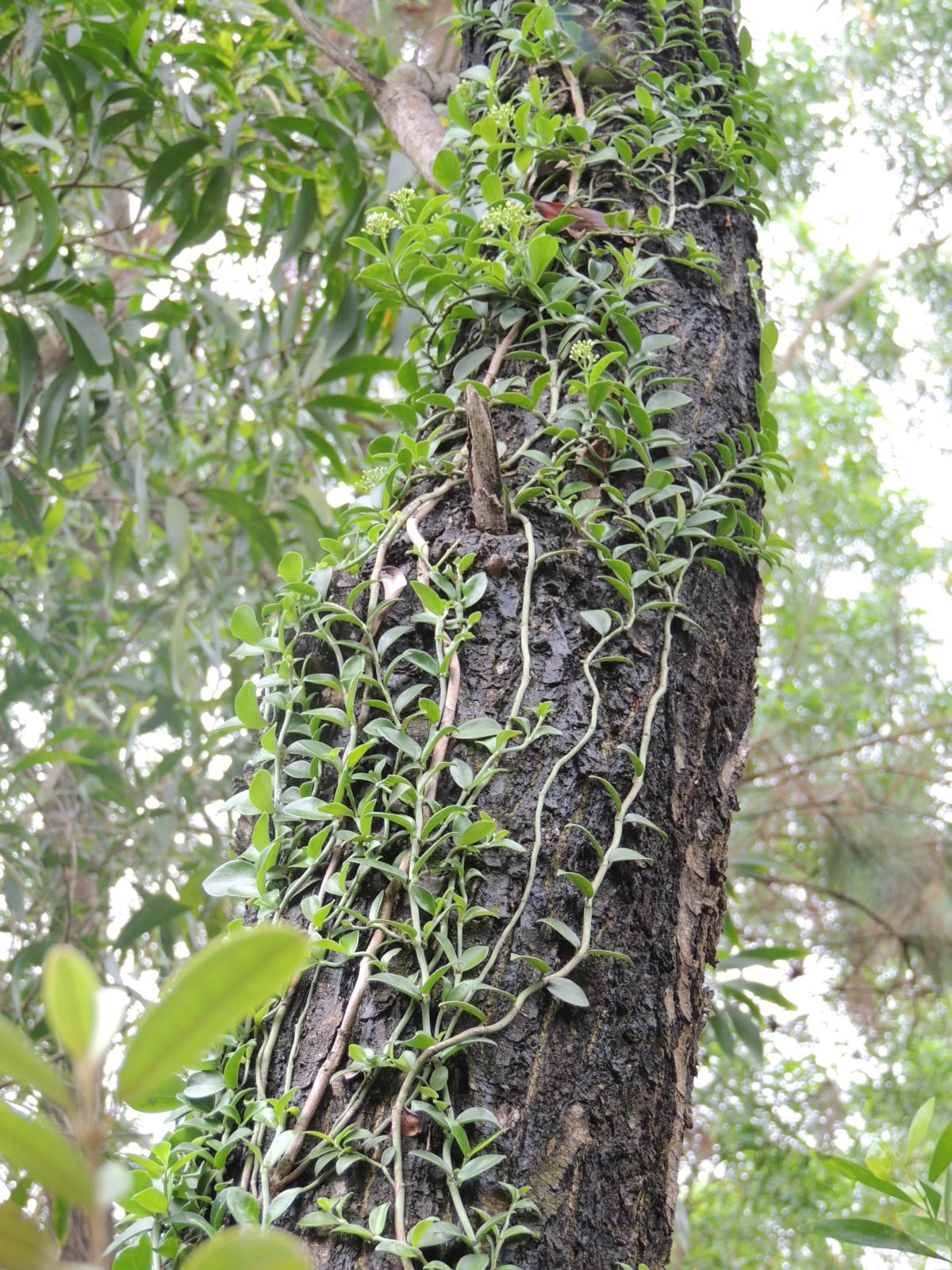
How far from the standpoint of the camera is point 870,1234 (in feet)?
2.22

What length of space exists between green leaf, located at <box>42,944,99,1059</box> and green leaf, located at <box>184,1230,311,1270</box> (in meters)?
0.04

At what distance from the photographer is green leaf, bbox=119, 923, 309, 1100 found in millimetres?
185

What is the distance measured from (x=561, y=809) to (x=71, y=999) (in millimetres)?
431

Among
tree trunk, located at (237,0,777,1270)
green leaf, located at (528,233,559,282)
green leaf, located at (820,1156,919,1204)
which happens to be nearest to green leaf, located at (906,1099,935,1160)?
green leaf, located at (820,1156,919,1204)

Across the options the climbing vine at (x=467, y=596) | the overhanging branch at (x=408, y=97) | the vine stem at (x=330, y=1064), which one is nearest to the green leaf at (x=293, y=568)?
the climbing vine at (x=467, y=596)

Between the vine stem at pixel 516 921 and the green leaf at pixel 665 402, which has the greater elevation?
the green leaf at pixel 665 402

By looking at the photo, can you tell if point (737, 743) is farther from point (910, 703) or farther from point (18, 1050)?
point (910, 703)

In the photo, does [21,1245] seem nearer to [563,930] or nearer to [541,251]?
[563,930]

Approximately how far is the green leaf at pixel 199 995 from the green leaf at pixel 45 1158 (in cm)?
1

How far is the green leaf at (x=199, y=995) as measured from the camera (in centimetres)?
18

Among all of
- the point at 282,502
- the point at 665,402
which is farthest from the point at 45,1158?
the point at 282,502

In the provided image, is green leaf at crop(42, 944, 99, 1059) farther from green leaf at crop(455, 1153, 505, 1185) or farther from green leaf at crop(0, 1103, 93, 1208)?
green leaf at crop(455, 1153, 505, 1185)

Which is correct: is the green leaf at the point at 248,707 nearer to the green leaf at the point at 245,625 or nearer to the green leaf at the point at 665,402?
the green leaf at the point at 245,625

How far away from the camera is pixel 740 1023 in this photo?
4.57 feet
